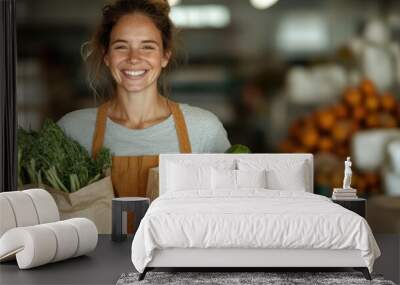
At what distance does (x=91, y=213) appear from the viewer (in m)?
7.91

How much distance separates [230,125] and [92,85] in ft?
4.78

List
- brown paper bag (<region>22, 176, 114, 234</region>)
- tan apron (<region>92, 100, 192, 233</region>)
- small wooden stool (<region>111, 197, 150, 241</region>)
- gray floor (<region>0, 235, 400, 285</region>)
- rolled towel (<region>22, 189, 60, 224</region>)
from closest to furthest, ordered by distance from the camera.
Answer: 1. gray floor (<region>0, 235, 400, 285</region>)
2. rolled towel (<region>22, 189, 60, 224</region>)
3. small wooden stool (<region>111, 197, 150, 241</region>)
4. brown paper bag (<region>22, 176, 114, 234</region>)
5. tan apron (<region>92, 100, 192, 233</region>)

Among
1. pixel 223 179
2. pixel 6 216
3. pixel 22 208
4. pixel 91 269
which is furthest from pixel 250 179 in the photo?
pixel 6 216

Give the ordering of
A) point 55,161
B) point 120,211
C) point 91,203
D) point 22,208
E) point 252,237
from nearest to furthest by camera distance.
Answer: point 252,237 → point 22,208 → point 120,211 → point 91,203 → point 55,161

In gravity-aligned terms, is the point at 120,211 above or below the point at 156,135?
below

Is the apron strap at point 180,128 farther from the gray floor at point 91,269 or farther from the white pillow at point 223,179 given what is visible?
the gray floor at point 91,269

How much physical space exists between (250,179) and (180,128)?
1.27m

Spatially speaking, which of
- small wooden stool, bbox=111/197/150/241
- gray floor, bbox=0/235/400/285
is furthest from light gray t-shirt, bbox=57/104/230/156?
gray floor, bbox=0/235/400/285

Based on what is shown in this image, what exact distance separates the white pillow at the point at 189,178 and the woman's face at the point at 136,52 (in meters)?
1.25

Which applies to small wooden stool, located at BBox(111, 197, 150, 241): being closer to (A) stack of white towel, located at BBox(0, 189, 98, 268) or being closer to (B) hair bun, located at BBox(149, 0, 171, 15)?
(A) stack of white towel, located at BBox(0, 189, 98, 268)

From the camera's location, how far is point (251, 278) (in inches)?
224

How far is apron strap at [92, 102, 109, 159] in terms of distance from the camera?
8.27 m

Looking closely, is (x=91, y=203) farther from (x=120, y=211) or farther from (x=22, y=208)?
(x=22, y=208)

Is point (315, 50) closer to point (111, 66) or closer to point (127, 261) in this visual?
point (111, 66)
